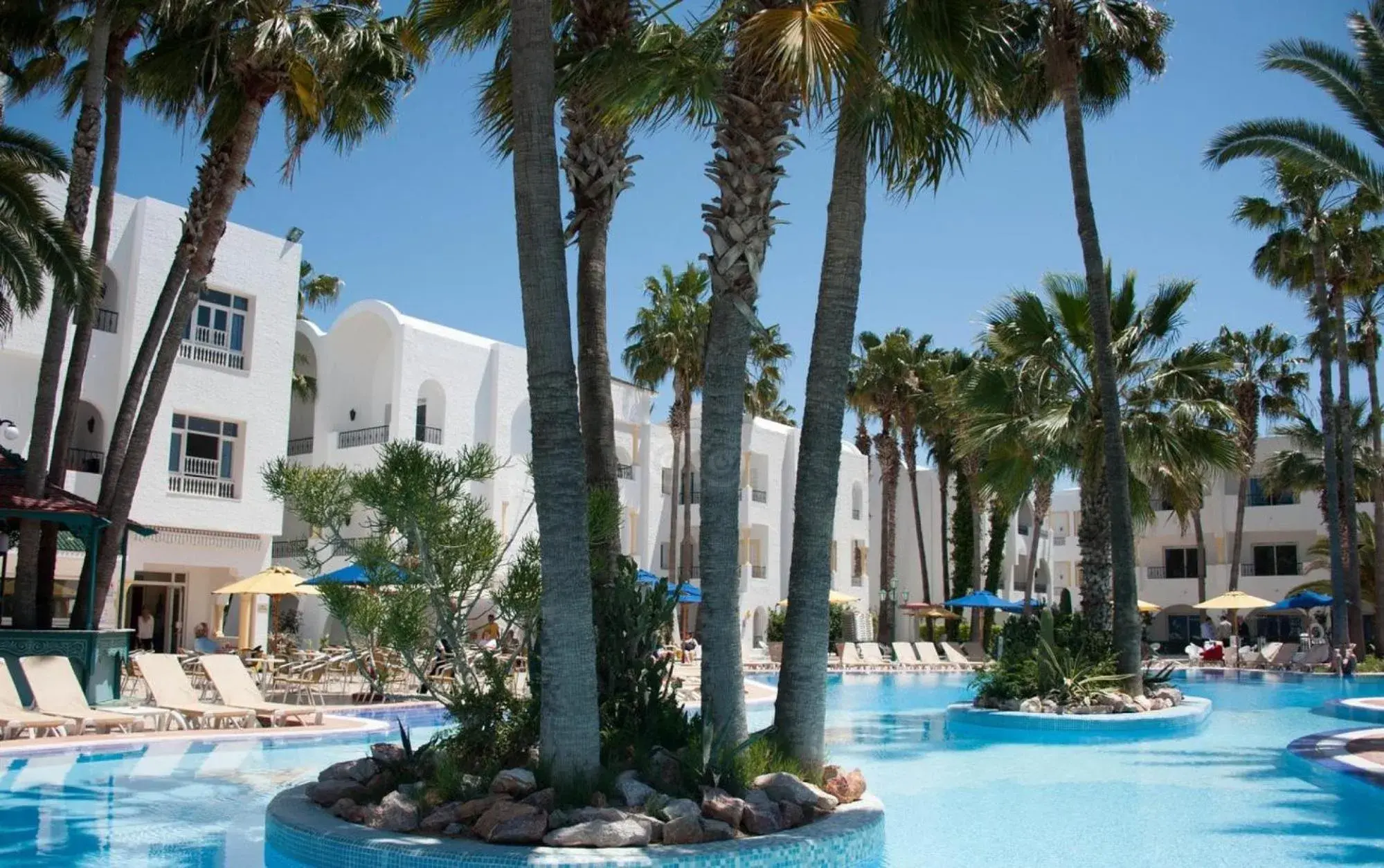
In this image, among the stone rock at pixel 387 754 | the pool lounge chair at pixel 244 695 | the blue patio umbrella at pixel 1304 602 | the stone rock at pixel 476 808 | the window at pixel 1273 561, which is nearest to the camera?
the stone rock at pixel 476 808

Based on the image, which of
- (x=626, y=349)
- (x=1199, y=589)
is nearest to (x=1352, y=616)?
(x=1199, y=589)

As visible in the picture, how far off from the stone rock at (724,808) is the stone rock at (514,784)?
3.59 feet

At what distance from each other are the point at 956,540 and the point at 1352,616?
1444cm

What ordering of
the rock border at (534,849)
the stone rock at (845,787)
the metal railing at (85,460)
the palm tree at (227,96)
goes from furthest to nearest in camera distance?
the metal railing at (85,460)
the palm tree at (227,96)
the stone rock at (845,787)
the rock border at (534,849)

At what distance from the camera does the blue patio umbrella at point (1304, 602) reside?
36.3 m

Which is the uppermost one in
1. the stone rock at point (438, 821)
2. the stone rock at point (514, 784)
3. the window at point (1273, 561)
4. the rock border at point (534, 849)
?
the window at point (1273, 561)

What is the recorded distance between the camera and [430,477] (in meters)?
8.93

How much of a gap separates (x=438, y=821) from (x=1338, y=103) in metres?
14.1

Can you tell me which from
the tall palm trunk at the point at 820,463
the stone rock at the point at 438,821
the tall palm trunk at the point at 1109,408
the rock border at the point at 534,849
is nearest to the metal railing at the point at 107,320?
the tall palm trunk at the point at 1109,408

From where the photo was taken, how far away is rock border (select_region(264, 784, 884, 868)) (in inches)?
273

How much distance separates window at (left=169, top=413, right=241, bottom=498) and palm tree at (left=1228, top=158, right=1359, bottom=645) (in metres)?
24.7

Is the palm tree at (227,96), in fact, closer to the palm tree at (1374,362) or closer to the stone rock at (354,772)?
the stone rock at (354,772)

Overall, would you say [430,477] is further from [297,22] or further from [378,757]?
[297,22]

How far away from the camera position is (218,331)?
26453 millimetres
